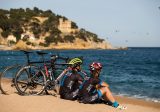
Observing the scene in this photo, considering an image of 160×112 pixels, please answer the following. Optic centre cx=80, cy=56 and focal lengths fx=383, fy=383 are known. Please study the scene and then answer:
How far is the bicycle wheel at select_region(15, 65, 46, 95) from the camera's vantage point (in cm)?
1233

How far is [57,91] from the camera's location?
41.7 feet

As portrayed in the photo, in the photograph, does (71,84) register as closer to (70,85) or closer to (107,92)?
(70,85)

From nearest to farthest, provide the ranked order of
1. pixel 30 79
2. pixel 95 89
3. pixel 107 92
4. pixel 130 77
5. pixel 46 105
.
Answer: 1. pixel 46 105
2. pixel 107 92
3. pixel 95 89
4. pixel 30 79
5. pixel 130 77

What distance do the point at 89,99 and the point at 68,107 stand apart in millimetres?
828

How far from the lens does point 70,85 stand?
38.9 feet

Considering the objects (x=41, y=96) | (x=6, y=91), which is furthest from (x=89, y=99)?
(x=6, y=91)

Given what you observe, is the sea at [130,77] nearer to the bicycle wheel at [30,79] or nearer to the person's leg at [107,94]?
the bicycle wheel at [30,79]

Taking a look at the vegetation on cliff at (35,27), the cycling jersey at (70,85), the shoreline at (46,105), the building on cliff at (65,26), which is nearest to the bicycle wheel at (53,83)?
the cycling jersey at (70,85)

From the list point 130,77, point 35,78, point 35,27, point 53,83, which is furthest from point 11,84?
point 35,27

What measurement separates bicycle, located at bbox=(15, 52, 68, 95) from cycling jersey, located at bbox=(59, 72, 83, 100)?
0.63 m

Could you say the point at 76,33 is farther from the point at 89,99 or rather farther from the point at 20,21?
the point at 89,99

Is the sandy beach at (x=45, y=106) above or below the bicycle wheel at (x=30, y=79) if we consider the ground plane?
below

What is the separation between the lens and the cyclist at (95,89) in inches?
441

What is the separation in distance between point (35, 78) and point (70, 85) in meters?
1.29
